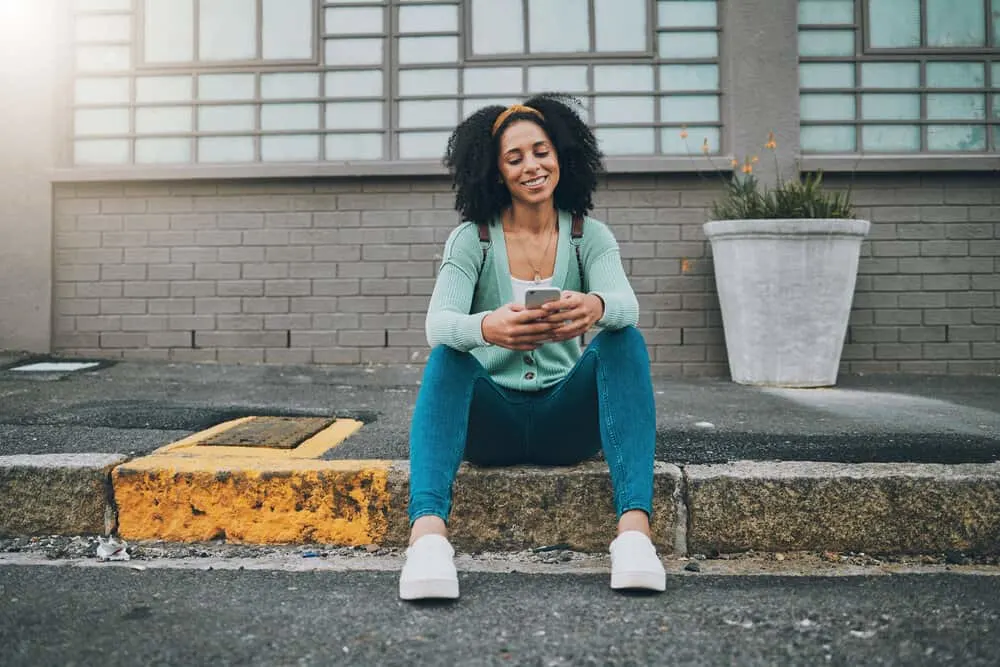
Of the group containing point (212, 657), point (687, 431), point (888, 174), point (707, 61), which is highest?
point (707, 61)

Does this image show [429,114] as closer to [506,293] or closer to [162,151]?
[162,151]

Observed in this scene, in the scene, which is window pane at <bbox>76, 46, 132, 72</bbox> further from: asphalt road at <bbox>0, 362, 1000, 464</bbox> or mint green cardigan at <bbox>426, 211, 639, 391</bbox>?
mint green cardigan at <bbox>426, 211, 639, 391</bbox>

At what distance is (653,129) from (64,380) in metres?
3.98

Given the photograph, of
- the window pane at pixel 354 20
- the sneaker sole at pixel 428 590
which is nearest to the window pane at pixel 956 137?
the window pane at pixel 354 20

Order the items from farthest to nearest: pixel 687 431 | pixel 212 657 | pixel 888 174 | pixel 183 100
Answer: pixel 183 100 < pixel 888 174 < pixel 687 431 < pixel 212 657

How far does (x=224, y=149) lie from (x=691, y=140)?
3195 mm

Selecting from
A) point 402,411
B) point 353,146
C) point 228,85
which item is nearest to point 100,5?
point 228,85

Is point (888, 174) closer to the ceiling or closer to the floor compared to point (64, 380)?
closer to the ceiling

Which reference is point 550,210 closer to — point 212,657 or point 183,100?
point 212,657

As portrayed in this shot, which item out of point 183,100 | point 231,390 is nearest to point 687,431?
point 231,390

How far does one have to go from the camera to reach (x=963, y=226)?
5.28 m

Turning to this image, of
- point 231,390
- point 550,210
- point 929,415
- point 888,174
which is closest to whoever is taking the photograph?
point 550,210

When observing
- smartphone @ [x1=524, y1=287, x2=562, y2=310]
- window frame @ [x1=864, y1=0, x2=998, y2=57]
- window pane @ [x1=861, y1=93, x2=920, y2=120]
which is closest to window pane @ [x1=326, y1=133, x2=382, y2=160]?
window frame @ [x1=864, y1=0, x2=998, y2=57]

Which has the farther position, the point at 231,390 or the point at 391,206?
the point at 391,206
